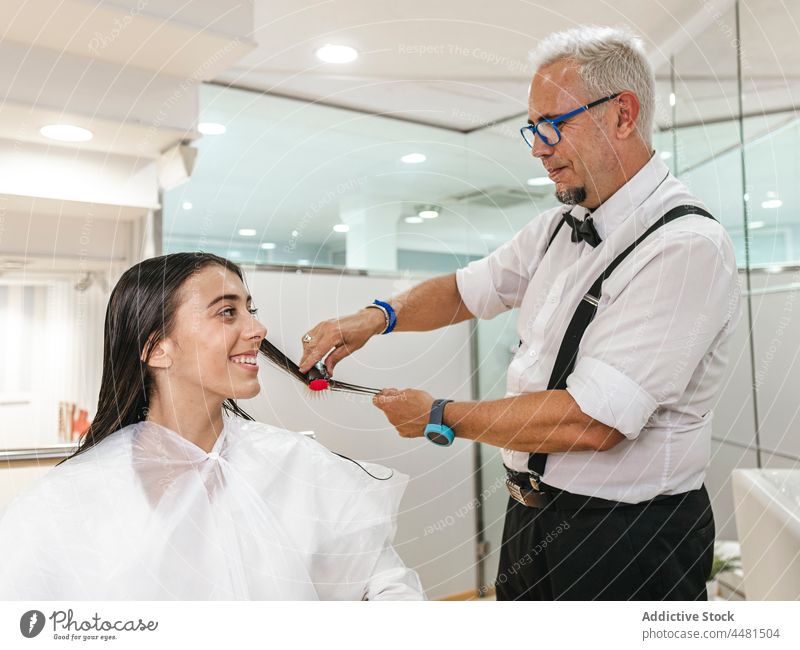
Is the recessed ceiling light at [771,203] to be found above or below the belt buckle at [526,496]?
above

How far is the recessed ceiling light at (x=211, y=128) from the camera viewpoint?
4.23ft

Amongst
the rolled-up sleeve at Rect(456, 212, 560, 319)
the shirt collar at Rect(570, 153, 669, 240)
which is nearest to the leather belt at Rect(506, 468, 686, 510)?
the rolled-up sleeve at Rect(456, 212, 560, 319)

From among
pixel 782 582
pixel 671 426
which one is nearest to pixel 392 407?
pixel 671 426

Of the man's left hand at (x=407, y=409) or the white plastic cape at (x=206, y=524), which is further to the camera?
the man's left hand at (x=407, y=409)

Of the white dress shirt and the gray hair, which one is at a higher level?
the gray hair

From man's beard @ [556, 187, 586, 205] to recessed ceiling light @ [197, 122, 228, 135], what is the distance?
66 cm

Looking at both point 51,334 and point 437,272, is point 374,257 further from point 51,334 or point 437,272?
point 51,334

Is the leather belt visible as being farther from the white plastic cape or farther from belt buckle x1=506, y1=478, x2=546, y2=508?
the white plastic cape

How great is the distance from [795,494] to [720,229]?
0.68 m

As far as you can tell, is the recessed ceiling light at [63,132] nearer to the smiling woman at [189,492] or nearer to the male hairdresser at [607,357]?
the smiling woman at [189,492]

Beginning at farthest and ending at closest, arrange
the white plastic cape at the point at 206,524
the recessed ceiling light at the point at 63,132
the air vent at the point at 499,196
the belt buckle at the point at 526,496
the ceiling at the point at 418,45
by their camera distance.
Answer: the air vent at the point at 499,196 → the ceiling at the point at 418,45 → the belt buckle at the point at 526,496 → the recessed ceiling light at the point at 63,132 → the white plastic cape at the point at 206,524

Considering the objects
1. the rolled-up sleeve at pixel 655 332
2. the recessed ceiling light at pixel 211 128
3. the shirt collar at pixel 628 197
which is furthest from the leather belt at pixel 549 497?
the recessed ceiling light at pixel 211 128

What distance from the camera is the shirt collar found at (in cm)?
113

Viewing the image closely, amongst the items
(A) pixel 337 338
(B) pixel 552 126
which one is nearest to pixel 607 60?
(B) pixel 552 126
